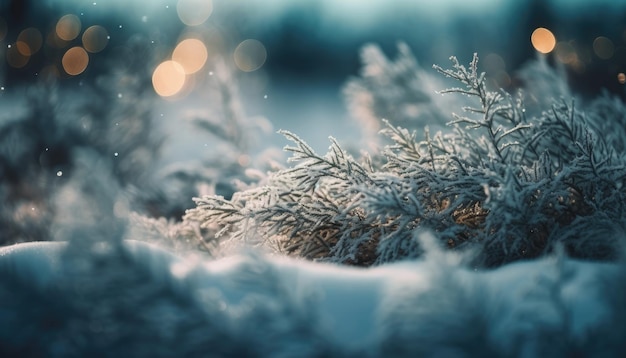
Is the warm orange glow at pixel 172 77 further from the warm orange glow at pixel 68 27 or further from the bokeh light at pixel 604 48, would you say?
the bokeh light at pixel 604 48

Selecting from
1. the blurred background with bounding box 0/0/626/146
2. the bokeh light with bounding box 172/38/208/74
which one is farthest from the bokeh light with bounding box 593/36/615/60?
the bokeh light with bounding box 172/38/208/74

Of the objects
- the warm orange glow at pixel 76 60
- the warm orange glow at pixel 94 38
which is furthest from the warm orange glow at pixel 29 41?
the warm orange glow at pixel 76 60

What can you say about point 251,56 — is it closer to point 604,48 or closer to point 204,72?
point 204,72

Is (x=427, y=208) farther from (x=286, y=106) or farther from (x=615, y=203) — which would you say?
(x=286, y=106)

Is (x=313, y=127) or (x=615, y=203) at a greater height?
(x=313, y=127)

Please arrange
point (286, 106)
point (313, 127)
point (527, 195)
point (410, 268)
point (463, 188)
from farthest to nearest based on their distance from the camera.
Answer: point (286, 106)
point (313, 127)
point (463, 188)
point (527, 195)
point (410, 268)

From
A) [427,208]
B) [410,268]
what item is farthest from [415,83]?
[410,268]

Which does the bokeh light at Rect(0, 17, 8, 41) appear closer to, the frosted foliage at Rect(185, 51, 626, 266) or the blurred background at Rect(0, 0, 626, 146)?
the blurred background at Rect(0, 0, 626, 146)
